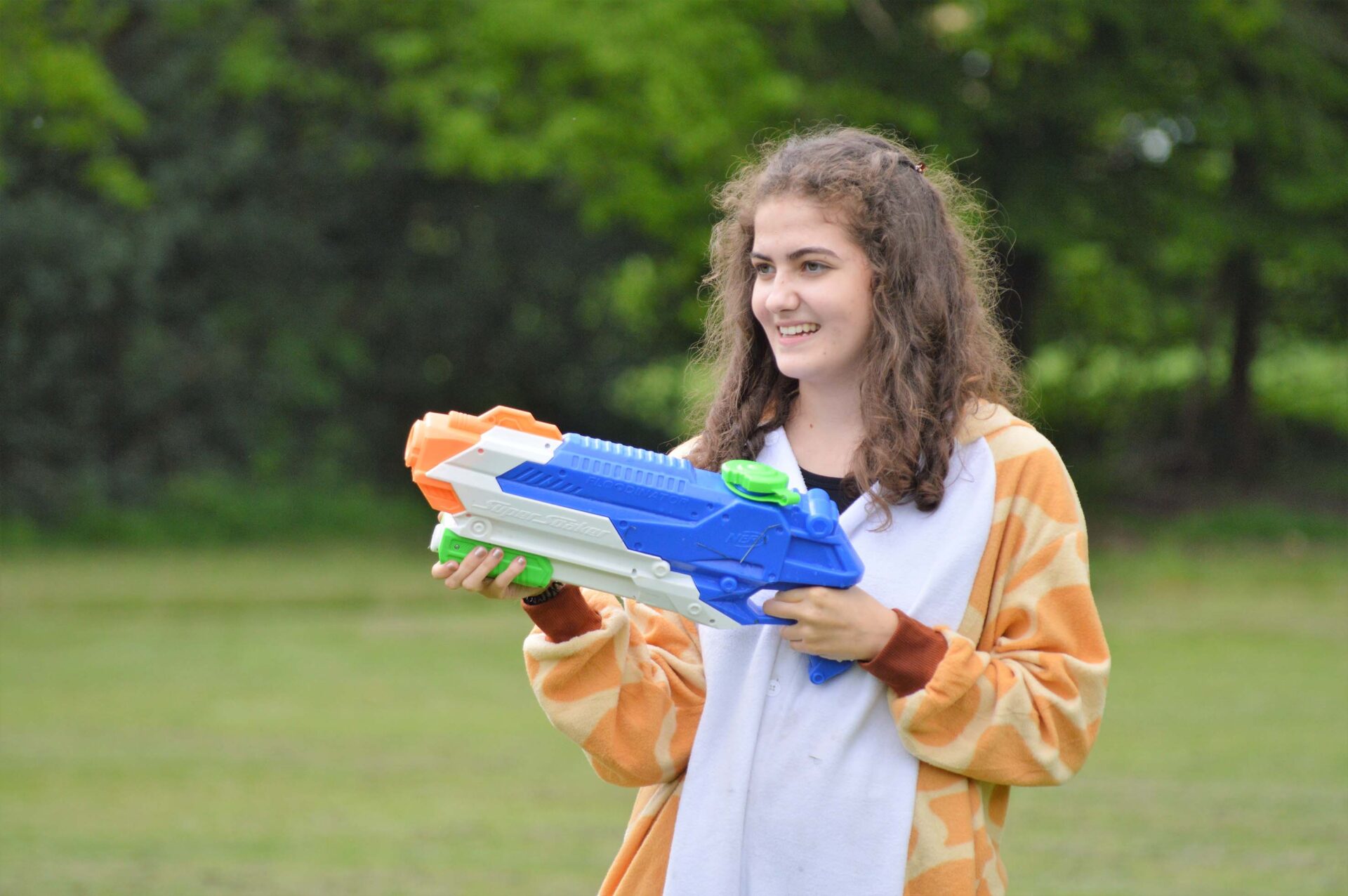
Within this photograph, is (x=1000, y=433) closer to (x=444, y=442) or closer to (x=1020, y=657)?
(x=1020, y=657)

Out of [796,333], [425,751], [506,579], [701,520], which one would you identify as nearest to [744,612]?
[701,520]

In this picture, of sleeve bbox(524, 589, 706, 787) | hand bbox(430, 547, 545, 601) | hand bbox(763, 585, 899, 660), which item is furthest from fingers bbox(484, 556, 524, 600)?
hand bbox(763, 585, 899, 660)

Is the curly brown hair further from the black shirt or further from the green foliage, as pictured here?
the green foliage

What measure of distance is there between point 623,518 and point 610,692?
1.03ft

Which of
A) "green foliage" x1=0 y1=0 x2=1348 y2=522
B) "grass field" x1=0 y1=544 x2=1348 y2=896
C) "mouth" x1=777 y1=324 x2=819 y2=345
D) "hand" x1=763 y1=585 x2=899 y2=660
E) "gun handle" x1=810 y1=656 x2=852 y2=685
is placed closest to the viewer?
"hand" x1=763 y1=585 x2=899 y2=660

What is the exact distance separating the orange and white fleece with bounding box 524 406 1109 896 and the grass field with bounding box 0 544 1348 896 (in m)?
4.02

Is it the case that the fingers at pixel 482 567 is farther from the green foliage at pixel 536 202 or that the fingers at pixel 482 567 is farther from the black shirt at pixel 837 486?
the green foliage at pixel 536 202

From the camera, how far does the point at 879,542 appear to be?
260 centimetres

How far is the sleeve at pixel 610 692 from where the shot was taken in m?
2.61

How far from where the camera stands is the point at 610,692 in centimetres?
262

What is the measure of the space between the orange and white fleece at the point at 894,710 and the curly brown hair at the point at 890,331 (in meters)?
0.07

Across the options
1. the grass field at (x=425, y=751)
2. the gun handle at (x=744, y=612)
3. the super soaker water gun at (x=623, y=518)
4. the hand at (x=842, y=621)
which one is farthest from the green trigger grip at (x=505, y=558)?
the grass field at (x=425, y=751)

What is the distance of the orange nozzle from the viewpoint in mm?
2479

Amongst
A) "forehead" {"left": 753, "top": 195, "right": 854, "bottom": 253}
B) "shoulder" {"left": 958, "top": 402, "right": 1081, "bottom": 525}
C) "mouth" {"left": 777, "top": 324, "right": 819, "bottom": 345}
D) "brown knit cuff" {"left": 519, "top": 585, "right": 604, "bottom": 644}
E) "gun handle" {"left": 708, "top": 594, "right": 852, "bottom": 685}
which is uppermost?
"forehead" {"left": 753, "top": 195, "right": 854, "bottom": 253}
